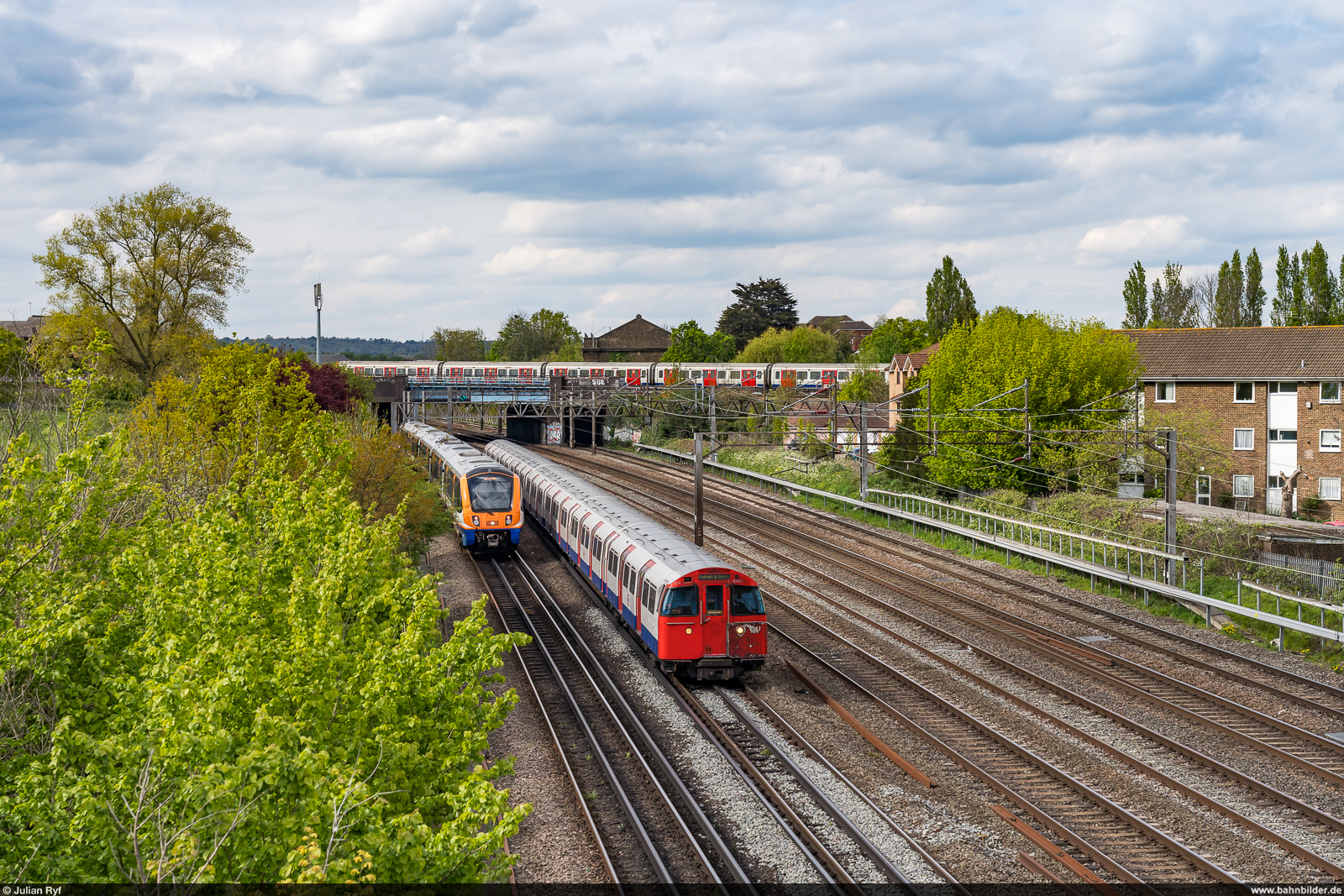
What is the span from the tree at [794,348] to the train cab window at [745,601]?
89191 mm

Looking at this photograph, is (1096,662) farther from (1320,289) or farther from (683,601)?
(1320,289)

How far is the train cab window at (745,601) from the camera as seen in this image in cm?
1891

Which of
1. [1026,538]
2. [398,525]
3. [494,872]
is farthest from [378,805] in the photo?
[1026,538]

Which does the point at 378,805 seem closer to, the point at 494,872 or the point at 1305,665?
the point at 494,872

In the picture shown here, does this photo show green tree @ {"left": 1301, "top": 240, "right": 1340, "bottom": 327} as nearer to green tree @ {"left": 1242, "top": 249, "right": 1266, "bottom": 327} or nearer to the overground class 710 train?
green tree @ {"left": 1242, "top": 249, "right": 1266, "bottom": 327}

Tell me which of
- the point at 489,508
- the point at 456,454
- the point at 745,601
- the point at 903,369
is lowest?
the point at 745,601

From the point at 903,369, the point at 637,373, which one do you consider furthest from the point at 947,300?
the point at 637,373

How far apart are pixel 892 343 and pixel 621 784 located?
92.1 metres

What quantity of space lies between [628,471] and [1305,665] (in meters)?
41.1

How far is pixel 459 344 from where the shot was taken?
156875mm

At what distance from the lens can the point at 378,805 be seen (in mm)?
6668

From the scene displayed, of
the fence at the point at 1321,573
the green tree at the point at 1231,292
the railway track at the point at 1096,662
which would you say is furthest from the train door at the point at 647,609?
the green tree at the point at 1231,292

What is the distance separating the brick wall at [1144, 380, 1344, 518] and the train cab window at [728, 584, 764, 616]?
34619mm

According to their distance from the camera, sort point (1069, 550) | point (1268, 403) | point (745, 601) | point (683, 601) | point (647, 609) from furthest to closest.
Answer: point (1268, 403)
point (1069, 550)
point (647, 609)
point (745, 601)
point (683, 601)
